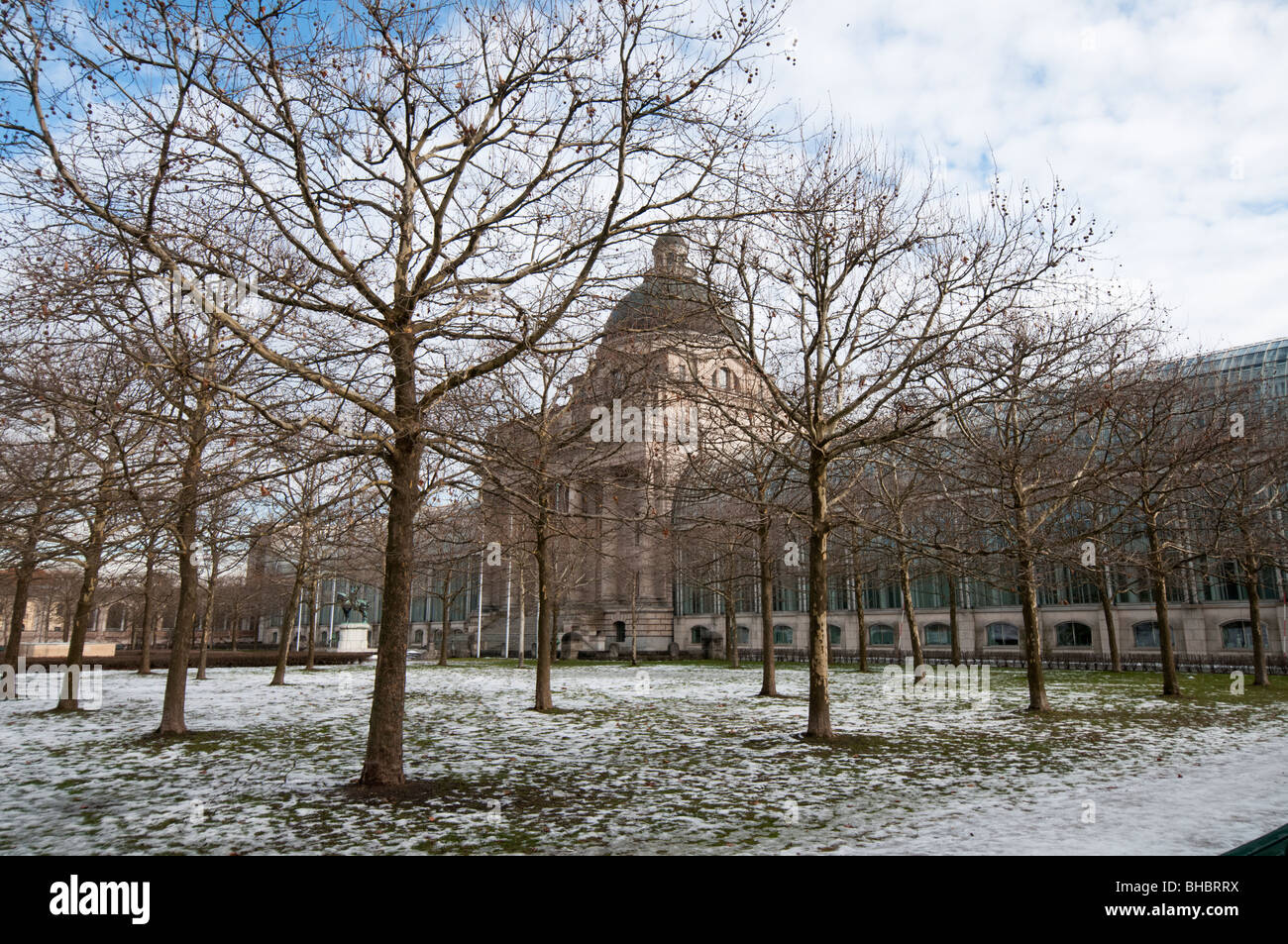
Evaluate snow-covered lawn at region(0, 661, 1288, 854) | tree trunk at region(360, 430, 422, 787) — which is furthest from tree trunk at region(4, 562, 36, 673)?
tree trunk at region(360, 430, 422, 787)

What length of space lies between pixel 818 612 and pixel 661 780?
5.00m

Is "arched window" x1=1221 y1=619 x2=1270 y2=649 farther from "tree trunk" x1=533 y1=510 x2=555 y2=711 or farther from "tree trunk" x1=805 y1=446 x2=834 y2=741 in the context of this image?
"tree trunk" x1=533 y1=510 x2=555 y2=711

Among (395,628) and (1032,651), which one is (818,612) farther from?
(395,628)

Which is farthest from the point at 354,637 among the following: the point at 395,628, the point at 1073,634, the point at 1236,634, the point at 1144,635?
the point at 1236,634

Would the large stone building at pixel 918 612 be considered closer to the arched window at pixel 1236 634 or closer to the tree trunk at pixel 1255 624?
the arched window at pixel 1236 634

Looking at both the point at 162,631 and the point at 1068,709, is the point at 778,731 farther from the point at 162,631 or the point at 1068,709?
the point at 162,631

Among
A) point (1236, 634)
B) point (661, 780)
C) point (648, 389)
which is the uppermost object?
point (648, 389)

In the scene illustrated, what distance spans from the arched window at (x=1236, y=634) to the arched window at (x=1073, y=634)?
687 centimetres

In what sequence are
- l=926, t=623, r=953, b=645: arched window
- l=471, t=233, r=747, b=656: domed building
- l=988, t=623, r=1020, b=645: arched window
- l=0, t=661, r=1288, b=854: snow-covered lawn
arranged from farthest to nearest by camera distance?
l=926, t=623, r=953, b=645: arched window
l=988, t=623, r=1020, b=645: arched window
l=471, t=233, r=747, b=656: domed building
l=0, t=661, r=1288, b=854: snow-covered lawn

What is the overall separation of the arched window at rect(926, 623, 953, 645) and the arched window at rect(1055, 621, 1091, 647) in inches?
287

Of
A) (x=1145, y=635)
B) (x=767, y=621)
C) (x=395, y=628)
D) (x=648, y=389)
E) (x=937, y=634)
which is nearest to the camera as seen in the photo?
(x=395, y=628)

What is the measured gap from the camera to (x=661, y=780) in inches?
415

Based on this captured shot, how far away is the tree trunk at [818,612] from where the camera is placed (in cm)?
1395

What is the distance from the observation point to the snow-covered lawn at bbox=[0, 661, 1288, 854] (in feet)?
24.9
